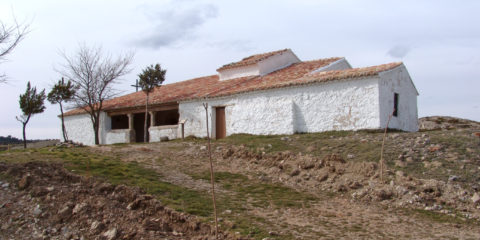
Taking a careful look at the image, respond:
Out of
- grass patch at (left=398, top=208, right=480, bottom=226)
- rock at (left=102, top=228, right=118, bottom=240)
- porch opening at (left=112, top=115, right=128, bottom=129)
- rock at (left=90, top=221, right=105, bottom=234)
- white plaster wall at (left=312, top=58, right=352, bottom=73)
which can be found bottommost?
grass patch at (left=398, top=208, right=480, bottom=226)

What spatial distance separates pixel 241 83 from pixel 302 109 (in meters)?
4.63

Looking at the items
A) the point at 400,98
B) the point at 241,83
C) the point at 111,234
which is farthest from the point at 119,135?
the point at 111,234

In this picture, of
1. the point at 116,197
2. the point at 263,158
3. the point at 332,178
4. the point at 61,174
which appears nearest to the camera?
the point at 116,197

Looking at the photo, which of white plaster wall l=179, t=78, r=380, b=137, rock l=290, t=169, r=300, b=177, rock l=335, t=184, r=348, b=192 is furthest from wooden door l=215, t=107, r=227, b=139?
rock l=335, t=184, r=348, b=192

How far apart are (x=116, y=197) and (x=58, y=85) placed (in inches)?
640

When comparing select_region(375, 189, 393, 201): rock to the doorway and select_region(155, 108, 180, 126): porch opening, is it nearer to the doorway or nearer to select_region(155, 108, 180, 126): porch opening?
select_region(155, 108, 180, 126): porch opening

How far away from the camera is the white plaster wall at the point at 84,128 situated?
23.1 metres

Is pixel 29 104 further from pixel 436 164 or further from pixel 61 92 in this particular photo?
pixel 436 164

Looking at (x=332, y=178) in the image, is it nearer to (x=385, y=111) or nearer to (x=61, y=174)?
(x=385, y=111)

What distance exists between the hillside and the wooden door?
4.67 meters

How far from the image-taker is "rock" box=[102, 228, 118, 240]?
6.57 m

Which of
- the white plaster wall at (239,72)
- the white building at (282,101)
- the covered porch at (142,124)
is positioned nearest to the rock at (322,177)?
the white building at (282,101)

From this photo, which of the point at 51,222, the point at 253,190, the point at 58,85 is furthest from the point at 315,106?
the point at 58,85

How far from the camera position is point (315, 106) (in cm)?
1532
